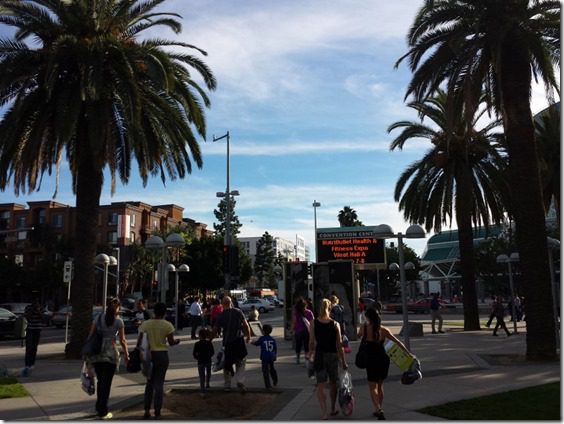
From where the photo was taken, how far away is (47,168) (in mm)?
18016

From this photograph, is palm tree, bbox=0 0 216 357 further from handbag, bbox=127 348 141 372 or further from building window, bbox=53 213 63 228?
building window, bbox=53 213 63 228

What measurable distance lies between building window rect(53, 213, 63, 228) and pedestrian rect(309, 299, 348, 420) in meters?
64.4

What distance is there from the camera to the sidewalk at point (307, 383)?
869 cm

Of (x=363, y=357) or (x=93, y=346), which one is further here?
(x=93, y=346)

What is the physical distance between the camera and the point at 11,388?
35.7 ft

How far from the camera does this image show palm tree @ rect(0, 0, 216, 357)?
51.4ft

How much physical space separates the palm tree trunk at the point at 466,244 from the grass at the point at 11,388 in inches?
727

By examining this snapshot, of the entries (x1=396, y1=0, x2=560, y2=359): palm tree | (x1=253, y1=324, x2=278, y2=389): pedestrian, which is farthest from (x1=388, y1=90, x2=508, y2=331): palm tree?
(x1=253, y1=324, x2=278, y2=389): pedestrian

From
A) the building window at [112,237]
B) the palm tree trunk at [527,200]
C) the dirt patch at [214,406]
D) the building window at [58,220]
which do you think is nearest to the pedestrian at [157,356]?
the dirt patch at [214,406]

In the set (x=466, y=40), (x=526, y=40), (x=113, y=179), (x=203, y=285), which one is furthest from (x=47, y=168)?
(x=203, y=285)

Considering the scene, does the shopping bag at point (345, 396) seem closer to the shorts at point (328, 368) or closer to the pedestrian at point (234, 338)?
the shorts at point (328, 368)

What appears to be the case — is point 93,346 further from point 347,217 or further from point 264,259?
point 264,259

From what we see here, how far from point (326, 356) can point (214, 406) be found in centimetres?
234

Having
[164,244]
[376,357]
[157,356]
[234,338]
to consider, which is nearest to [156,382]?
[157,356]
